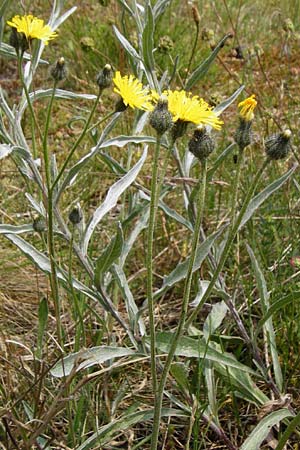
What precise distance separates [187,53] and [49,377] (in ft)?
8.10

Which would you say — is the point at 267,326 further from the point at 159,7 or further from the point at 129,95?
the point at 159,7

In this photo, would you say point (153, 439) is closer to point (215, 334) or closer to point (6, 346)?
point (6, 346)

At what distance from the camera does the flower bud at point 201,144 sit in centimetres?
108

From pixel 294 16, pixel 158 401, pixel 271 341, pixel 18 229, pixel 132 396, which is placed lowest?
pixel 132 396

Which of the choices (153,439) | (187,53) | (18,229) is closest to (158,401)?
(153,439)

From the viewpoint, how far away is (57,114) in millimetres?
3150

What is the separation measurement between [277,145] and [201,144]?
0.47ft

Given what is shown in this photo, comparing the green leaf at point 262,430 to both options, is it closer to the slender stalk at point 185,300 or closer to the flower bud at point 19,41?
the slender stalk at point 185,300

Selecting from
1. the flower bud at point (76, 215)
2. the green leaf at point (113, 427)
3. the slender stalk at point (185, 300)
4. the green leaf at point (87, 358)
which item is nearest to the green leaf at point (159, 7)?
the flower bud at point (76, 215)

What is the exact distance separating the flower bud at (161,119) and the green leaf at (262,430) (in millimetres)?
631

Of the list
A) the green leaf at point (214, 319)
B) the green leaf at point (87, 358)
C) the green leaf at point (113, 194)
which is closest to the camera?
the green leaf at point (87, 358)

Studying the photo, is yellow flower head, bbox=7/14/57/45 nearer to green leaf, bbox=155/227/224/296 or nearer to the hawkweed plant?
the hawkweed plant

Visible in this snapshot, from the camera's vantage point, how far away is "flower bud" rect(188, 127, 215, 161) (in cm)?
108

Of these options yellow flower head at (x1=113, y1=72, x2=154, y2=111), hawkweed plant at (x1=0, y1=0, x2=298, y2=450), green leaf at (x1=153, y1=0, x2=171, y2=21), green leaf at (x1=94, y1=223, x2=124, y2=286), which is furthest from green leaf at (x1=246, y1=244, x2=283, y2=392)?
green leaf at (x1=153, y1=0, x2=171, y2=21)
